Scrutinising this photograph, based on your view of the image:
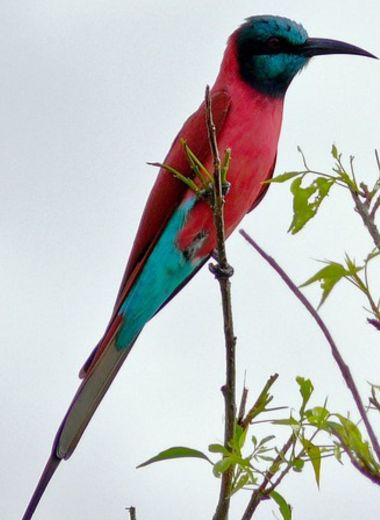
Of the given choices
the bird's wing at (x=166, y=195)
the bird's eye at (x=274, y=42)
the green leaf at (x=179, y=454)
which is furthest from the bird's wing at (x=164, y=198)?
the green leaf at (x=179, y=454)

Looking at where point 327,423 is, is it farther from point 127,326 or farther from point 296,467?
point 127,326

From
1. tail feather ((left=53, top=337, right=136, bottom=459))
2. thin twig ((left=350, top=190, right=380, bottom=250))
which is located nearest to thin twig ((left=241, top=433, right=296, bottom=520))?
thin twig ((left=350, top=190, right=380, bottom=250))

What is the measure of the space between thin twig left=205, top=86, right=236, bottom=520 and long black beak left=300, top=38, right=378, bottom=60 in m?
2.75

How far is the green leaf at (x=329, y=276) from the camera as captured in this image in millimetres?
1743

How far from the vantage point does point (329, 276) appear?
5.75 feet

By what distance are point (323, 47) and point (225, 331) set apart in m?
3.27

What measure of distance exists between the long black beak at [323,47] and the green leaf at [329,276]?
3439mm

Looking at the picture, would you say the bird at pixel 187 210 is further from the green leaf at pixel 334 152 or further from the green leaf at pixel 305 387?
the green leaf at pixel 334 152

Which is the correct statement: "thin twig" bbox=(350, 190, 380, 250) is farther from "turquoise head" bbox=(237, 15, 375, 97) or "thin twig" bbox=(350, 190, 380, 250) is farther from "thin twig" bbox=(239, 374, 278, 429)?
"turquoise head" bbox=(237, 15, 375, 97)

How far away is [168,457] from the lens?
2061mm

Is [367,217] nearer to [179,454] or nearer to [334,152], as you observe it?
[334,152]

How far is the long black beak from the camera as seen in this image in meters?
5.07

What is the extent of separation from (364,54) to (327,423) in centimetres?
348

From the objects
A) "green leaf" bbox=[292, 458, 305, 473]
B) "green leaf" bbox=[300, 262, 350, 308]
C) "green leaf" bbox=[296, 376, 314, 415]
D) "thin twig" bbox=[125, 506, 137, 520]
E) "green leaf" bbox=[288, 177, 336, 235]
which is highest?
"green leaf" bbox=[288, 177, 336, 235]
